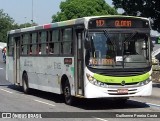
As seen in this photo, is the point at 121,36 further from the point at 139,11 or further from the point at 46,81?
the point at 139,11

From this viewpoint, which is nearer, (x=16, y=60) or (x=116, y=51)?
(x=116, y=51)

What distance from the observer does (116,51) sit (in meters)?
15.0

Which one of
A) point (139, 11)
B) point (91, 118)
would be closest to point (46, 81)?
point (91, 118)

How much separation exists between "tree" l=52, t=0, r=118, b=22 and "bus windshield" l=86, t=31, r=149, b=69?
72775 millimetres

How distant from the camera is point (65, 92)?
1655 cm

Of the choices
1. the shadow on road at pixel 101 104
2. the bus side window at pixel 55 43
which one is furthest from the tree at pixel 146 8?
the bus side window at pixel 55 43

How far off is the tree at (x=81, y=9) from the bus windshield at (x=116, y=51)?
72775mm

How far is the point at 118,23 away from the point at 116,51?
0.95m

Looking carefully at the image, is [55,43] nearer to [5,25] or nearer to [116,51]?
[116,51]

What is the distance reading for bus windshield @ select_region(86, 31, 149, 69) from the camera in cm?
1487

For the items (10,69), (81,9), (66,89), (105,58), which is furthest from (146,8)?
(81,9)

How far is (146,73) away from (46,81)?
15.4 ft

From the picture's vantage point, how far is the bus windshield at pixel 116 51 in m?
14.9

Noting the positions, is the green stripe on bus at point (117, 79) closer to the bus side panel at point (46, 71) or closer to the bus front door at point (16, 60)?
the bus side panel at point (46, 71)
